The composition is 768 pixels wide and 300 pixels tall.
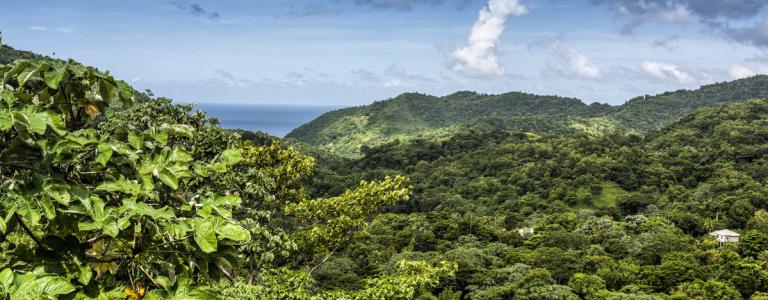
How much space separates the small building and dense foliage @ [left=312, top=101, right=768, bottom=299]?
111cm

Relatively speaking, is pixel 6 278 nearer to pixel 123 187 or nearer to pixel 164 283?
pixel 123 187

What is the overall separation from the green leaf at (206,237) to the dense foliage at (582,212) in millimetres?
8842

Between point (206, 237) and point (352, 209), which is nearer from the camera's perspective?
point (206, 237)

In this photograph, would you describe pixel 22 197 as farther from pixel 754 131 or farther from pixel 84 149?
pixel 754 131

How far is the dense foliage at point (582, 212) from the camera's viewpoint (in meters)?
38.3

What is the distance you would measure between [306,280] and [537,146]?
9894cm

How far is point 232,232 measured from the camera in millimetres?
2818

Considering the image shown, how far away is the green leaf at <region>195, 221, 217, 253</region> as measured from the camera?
2.68 metres

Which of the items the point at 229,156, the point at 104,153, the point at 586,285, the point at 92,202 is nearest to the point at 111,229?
the point at 92,202

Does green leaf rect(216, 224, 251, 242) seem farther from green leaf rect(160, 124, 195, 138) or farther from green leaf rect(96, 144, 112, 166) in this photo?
green leaf rect(160, 124, 195, 138)

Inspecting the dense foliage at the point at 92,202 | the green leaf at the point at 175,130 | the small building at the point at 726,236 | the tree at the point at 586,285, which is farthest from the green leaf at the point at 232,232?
the small building at the point at 726,236

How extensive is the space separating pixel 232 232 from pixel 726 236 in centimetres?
5449

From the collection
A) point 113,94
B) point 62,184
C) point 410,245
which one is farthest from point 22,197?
point 410,245

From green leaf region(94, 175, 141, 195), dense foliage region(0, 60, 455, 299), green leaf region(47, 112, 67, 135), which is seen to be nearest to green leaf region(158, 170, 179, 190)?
dense foliage region(0, 60, 455, 299)
